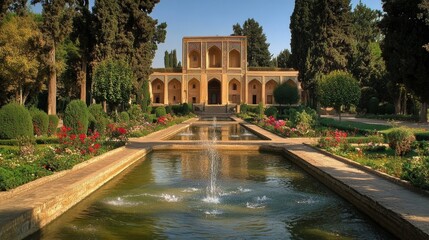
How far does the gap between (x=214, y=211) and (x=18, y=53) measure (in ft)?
63.8

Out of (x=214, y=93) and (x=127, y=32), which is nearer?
(x=127, y=32)

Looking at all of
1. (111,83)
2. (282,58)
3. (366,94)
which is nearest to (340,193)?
(111,83)

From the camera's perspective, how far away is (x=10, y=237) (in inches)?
174

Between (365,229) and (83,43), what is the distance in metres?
21.6

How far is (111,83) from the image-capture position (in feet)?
67.9

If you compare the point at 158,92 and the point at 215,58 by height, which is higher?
the point at 215,58

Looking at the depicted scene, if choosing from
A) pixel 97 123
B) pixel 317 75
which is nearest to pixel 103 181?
pixel 97 123

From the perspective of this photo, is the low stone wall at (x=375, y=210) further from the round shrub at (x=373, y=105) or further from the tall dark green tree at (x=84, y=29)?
the round shrub at (x=373, y=105)

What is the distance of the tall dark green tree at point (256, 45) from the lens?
203 ft

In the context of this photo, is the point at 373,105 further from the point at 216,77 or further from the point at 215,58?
the point at 215,58

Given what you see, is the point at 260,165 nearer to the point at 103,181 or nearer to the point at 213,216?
the point at 103,181

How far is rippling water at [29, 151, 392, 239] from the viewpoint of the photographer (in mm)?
5148

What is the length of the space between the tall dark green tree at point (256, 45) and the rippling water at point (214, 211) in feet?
175

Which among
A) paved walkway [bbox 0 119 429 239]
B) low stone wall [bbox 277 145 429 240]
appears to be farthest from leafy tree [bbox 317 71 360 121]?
low stone wall [bbox 277 145 429 240]
